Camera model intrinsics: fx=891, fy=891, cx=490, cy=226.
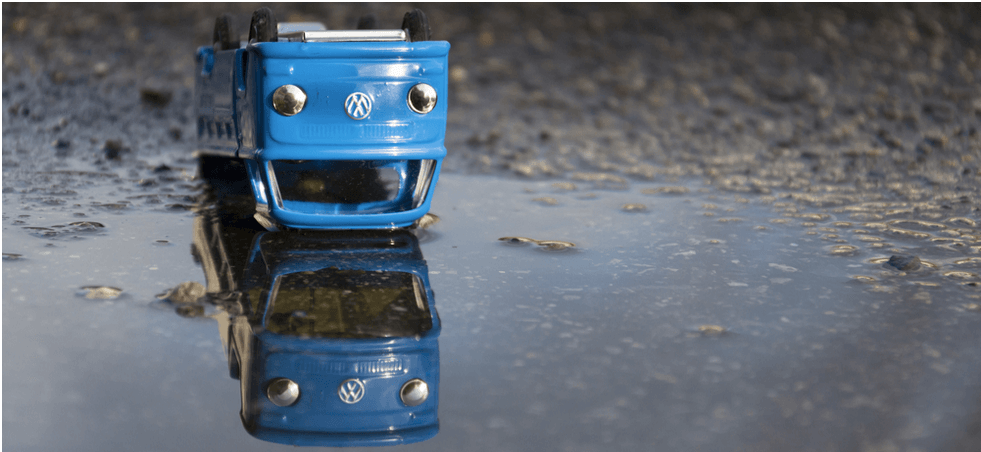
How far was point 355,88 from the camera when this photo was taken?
2738 millimetres

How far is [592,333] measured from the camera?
82.7 inches

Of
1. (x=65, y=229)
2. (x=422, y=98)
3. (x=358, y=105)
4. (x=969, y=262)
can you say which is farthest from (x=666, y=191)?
(x=65, y=229)

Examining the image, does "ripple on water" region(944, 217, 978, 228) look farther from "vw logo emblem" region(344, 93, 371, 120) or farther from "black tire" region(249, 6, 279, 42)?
"black tire" region(249, 6, 279, 42)

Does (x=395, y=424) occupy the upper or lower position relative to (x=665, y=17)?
lower

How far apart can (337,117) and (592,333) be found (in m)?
1.13

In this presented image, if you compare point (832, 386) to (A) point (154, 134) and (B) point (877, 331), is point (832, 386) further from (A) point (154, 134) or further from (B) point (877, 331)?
(A) point (154, 134)

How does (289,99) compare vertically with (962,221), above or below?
above

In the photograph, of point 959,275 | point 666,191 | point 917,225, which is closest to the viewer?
point 959,275

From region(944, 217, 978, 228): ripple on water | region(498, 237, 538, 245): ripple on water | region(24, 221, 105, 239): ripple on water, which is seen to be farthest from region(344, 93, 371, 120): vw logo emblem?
region(944, 217, 978, 228): ripple on water

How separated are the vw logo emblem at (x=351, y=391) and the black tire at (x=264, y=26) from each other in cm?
150

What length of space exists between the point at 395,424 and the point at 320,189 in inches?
61.5

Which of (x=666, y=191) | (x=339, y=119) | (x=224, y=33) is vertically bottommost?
(x=666, y=191)

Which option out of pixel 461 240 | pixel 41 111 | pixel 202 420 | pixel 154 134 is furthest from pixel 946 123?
pixel 41 111

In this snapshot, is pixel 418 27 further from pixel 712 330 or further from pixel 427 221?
pixel 712 330
